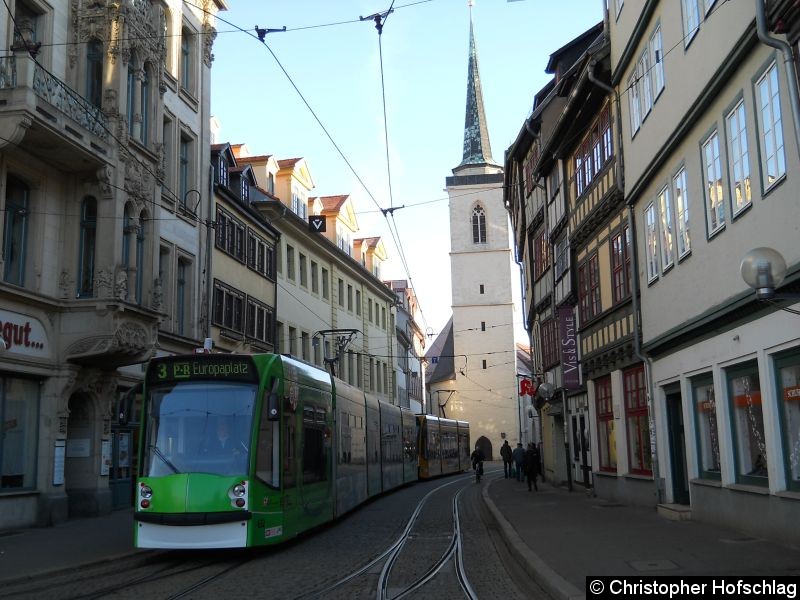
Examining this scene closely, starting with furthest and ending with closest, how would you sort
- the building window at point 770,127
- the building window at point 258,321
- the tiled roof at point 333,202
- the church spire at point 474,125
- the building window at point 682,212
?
1. the church spire at point 474,125
2. the tiled roof at point 333,202
3. the building window at point 258,321
4. the building window at point 682,212
5. the building window at point 770,127

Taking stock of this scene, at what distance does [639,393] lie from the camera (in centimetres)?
2053

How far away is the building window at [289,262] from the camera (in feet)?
135

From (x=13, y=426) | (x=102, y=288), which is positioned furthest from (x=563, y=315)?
(x=13, y=426)

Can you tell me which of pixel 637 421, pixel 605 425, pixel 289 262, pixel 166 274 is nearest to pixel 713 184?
pixel 637 421

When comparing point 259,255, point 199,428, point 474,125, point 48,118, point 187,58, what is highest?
point 474,125

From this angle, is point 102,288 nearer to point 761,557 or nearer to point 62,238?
point 62,238

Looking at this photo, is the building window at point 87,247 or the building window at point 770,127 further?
the building window at point 87,247

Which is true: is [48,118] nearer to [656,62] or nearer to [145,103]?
[145,103]

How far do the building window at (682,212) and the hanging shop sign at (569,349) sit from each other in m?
9.57

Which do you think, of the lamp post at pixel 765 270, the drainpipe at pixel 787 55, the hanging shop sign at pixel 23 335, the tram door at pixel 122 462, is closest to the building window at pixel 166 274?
the tram door at pixel 122 462

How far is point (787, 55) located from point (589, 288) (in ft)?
47.2

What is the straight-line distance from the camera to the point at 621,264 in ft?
69.3

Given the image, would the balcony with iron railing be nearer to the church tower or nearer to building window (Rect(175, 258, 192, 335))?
building window (Rect(175, 258, 192, 335))

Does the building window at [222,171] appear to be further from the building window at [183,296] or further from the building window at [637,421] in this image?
the building window at [637,421]
